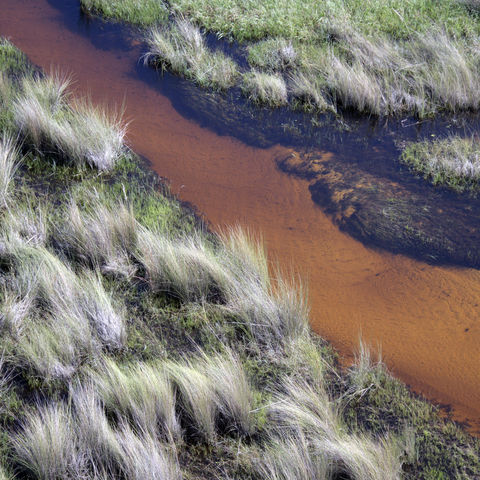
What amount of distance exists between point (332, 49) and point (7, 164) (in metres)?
4.30

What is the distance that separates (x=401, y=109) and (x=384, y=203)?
187 cm

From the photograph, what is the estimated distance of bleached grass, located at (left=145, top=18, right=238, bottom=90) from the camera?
24.0 feet

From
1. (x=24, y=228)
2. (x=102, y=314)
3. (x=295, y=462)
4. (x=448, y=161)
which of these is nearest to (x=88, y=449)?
(x=102, y=314)

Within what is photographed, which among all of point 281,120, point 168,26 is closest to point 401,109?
point 281,120

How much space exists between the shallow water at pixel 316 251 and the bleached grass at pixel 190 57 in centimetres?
39

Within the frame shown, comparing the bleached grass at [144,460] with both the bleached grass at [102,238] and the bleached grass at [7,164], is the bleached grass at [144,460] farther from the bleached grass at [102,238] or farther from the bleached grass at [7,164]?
the bleached grass at [7,164]

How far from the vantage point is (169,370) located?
3664 millimetres

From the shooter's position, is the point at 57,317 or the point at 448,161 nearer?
the point at 57,317

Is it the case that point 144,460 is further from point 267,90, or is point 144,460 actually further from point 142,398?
point 267,90

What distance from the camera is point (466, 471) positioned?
3371 millimetres

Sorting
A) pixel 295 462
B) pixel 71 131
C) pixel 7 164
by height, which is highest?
pixel 71 131

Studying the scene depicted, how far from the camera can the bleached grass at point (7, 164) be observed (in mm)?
5033

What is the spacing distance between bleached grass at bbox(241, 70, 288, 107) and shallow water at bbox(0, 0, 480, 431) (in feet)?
2.79

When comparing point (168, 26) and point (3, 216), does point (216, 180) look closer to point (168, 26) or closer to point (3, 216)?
point (3, 216)
